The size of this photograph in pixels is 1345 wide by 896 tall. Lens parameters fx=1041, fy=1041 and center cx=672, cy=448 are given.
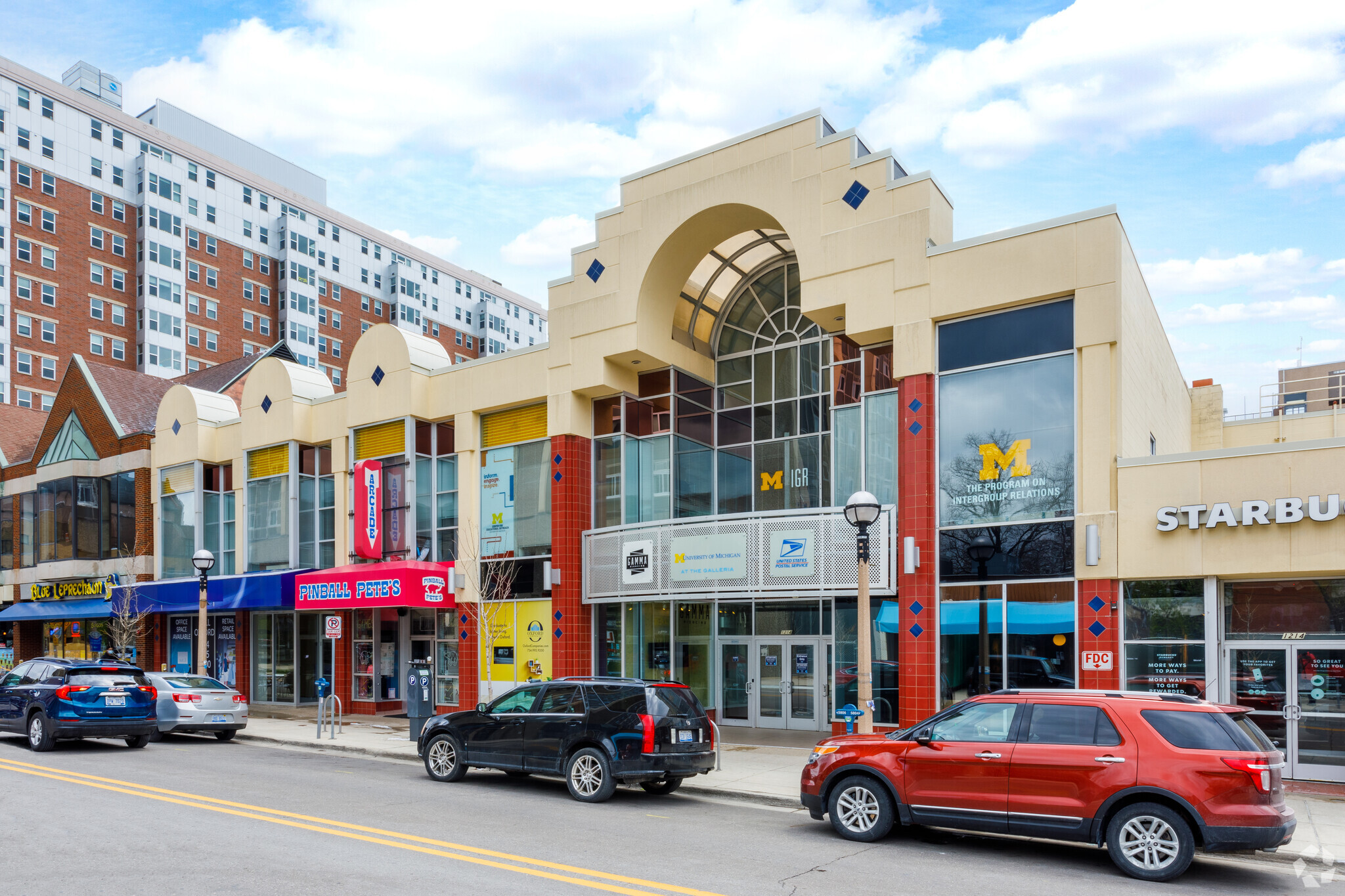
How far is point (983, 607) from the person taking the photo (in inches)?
667

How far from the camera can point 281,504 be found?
28.4m

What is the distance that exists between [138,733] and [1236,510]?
18.1 meters

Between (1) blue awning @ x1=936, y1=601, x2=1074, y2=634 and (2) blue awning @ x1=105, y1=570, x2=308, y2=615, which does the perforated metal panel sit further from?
(2) blue awning @ x1=105, y1=570, x2=308, y2=615

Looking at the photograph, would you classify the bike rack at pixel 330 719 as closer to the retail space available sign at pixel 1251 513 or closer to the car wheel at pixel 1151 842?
the car wheel at pixel 1151 842

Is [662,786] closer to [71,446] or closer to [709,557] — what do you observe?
[709,557]

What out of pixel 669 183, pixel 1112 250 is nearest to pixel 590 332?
pixel 669 183

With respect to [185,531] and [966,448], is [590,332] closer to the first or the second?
[966,448]

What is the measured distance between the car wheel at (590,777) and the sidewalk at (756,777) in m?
1.63

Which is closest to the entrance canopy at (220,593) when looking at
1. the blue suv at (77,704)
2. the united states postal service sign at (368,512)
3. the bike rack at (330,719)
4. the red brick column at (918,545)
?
the united states postal service sign at (368,512)

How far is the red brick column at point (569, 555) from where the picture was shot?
22.3 m

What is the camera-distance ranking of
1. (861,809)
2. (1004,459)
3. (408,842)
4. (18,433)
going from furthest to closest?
(18,433)
(1004,459)
(861,809)
(408,842)

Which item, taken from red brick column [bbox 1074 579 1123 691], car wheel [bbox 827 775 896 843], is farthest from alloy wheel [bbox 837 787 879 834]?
red brick column [bbox 1074 579 1123 691]

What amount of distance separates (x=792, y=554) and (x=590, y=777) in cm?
692

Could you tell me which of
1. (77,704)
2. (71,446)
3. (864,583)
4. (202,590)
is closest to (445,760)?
(864,583)
